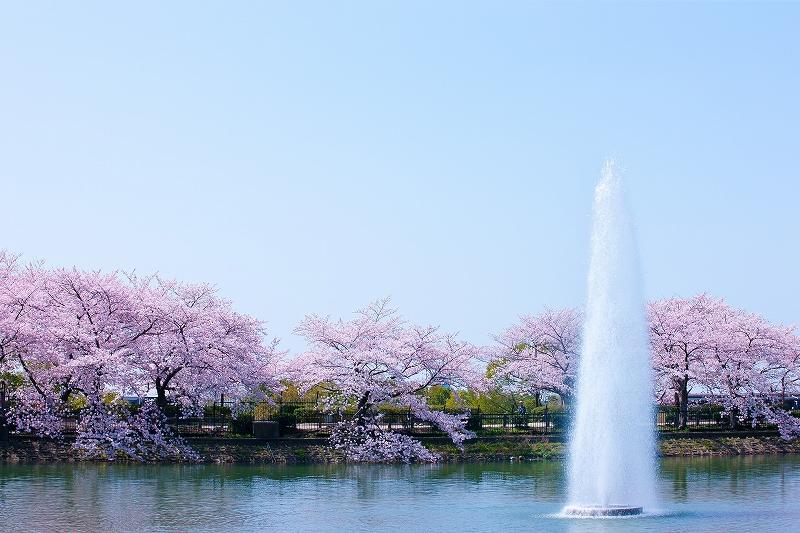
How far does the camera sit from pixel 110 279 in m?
57.6

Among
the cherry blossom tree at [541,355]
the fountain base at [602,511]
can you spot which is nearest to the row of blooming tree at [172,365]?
the cherry blossom tree at [541,355]

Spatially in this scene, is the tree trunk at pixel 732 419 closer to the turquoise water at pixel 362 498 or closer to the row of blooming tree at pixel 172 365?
the row of blooming tree at pixel 172 365

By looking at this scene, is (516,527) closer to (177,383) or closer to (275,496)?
(275,496)

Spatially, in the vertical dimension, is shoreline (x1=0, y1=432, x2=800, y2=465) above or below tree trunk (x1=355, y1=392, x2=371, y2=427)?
below

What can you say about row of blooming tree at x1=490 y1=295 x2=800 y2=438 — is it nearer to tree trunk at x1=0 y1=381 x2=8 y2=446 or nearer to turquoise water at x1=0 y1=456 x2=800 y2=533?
turquoise water at x1=0 y1=456 x2=800 y2=533

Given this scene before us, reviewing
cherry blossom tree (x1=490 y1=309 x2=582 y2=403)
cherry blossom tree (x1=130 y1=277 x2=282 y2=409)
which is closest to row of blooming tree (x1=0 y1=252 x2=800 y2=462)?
cherry blossom tree (x1=130 y1=277 x2=282 y2=409)

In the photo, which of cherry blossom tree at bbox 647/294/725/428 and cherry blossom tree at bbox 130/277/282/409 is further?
cherry blossom tree at bbox 647/294/725/428

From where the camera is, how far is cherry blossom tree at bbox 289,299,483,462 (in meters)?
58.7

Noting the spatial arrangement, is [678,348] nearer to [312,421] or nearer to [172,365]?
[312,421]

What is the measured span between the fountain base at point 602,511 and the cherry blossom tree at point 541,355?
38.3m

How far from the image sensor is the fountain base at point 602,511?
109ft

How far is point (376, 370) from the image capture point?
60188 millimetres

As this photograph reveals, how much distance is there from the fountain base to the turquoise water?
64 cm

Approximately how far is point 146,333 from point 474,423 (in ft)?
61.4
